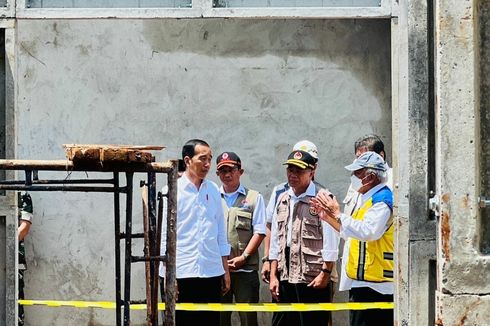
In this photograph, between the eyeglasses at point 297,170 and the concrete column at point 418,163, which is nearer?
the concrete column at point 418,163

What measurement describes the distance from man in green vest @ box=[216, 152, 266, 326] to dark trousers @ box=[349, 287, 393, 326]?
1711 millimetres

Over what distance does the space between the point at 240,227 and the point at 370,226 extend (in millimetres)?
2133

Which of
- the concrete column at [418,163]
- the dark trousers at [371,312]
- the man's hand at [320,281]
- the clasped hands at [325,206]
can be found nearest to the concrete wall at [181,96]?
the man's hand at [320,281]

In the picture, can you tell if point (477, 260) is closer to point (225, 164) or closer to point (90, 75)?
point (225, 164)

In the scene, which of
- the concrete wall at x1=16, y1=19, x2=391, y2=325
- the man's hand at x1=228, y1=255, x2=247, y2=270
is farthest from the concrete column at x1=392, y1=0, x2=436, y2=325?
the concrete wall at x1=16, y1=19, x2=391, y2=325

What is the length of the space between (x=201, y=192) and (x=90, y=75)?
2.16 m

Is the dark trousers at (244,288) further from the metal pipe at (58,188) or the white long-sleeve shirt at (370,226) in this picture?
the metal pipe at (58,188)

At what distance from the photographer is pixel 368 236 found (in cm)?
884

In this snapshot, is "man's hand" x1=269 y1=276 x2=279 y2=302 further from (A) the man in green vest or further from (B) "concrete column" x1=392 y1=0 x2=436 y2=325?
(B) "concrete column" x1=392 y1=0 x2=436 y2=325

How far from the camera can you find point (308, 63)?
11.5 meters

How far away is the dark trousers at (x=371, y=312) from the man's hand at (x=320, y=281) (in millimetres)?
630

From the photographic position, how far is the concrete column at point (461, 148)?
543 centimetres

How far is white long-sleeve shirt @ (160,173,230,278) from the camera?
32.4 feet

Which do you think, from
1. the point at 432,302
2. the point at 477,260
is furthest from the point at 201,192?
the point at 477,260
